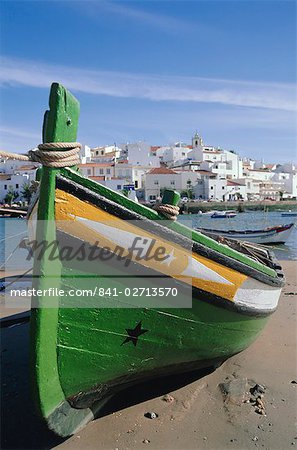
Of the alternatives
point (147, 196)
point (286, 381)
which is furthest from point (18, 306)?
point (147, 196)

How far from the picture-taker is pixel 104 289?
3.03 m

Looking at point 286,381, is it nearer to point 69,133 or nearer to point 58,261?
point 58,261

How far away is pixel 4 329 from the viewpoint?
19.0ft

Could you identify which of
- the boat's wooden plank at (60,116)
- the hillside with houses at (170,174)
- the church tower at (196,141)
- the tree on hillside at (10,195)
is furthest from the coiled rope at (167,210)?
the church tower at (196,141)

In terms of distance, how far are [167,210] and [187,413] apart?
1.91 metres

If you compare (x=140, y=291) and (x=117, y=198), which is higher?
(x=117, y=198)

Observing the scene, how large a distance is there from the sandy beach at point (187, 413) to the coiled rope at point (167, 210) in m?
1.83

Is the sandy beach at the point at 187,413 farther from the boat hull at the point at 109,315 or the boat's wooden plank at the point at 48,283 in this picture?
the boat's wooden plank at the point at 48,283

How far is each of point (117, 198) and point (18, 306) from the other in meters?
5.05

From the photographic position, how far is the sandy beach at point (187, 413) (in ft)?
10.3

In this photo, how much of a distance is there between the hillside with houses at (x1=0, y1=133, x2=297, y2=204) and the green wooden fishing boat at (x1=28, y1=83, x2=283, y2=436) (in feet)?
152

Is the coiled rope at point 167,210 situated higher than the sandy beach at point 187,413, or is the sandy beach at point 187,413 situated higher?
the coiled rope at point 167,210

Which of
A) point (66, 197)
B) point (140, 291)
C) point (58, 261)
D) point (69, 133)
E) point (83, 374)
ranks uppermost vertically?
point (69, 133)

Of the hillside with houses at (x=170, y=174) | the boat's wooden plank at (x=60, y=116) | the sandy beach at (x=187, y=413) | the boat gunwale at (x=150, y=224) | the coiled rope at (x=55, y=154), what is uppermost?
the hillside with houses at (x=170, y=174)
